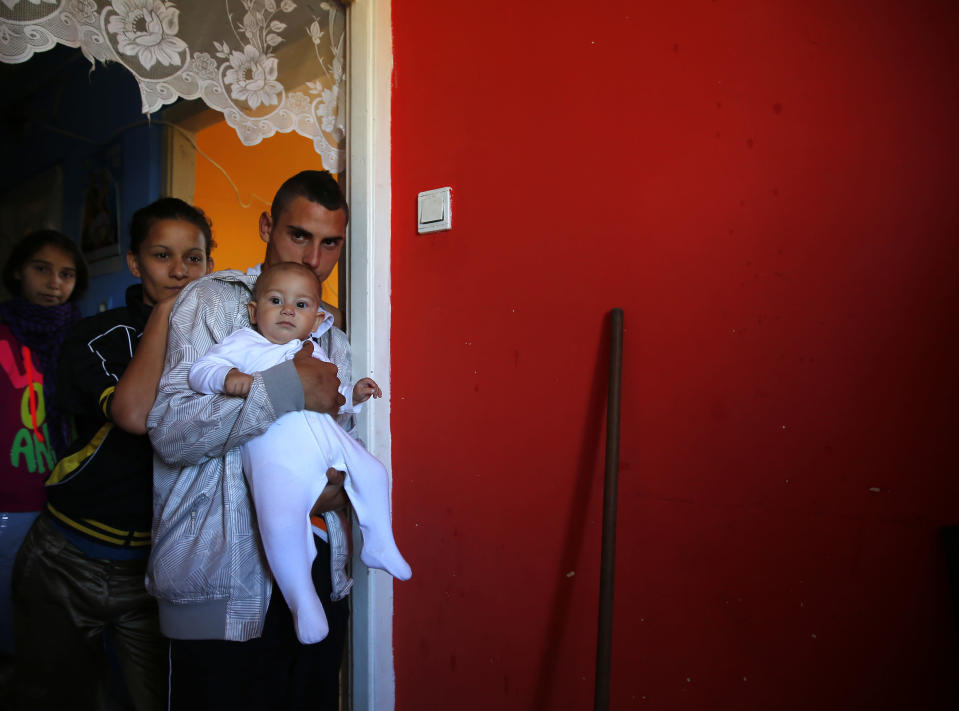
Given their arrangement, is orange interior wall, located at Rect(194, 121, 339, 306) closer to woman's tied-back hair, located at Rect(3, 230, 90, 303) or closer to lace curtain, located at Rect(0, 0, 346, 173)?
woman's tied-back hair, located at Rect(3, 230, 90, 303)

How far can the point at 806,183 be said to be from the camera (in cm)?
110

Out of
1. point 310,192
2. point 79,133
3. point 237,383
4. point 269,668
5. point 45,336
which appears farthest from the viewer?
point 79,133

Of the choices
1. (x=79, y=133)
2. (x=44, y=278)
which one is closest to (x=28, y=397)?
(x=44, y=278)

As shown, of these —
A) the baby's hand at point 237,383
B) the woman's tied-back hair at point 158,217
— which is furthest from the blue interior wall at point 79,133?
the baby's hand at point 237,383

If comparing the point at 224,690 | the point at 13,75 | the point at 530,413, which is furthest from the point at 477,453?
the point at 13,75

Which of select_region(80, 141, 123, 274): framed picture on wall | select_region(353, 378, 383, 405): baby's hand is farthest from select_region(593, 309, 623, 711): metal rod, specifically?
select_region(80, 141, 123, 274): framed picture on wall

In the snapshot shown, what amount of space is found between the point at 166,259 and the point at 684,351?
1357 millimetres

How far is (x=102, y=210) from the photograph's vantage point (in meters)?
3.24

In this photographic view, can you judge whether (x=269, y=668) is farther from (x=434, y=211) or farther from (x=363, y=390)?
(x=434, y=211)

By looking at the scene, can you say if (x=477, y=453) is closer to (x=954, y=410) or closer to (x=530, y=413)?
(x=530, y=413)

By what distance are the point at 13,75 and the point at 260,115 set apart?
10.2 ft

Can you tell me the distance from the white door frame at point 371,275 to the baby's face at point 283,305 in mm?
489

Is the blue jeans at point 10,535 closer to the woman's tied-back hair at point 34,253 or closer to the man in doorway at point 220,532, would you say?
the woman's tied-back hair at point 34,253

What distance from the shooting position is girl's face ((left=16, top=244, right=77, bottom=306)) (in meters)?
1.72
